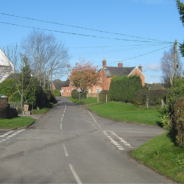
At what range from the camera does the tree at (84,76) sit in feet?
214

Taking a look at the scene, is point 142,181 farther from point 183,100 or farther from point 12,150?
point 12,150

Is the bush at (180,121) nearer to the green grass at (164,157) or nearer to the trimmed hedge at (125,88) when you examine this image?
the green grass at (164,157)

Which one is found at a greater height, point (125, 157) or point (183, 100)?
point (183, 100)

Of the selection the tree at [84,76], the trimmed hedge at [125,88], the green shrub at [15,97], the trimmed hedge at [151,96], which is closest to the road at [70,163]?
the trimmed hedge at [151,96]

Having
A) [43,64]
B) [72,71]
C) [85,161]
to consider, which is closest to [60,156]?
[85,161]

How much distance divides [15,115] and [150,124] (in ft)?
43.0

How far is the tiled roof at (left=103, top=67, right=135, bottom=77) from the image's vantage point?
240ft

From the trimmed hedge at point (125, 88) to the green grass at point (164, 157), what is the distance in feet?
90.3

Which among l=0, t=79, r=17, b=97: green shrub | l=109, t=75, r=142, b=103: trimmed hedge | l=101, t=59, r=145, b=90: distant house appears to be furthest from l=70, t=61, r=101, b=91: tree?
l=0, t=79, r=17, b=97: green shrub

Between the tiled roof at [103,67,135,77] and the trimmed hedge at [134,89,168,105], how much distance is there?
36605 millimetres

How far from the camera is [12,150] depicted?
12203mm

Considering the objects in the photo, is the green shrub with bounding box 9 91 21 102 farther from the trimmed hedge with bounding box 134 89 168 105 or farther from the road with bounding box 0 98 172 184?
the road with bounding box 0 98 172 184

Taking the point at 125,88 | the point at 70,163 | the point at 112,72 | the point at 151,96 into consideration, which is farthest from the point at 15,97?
the point at 112,72

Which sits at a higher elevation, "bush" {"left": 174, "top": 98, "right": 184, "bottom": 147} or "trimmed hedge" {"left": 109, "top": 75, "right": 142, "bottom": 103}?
"trimmed hedge" {"left": 109, "top": 75, "right": 142, "bottom": 103}
